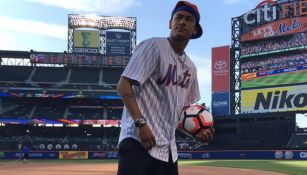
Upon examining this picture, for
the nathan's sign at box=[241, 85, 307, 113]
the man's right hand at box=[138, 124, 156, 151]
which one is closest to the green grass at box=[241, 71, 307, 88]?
the nathan's sign at box=[241, 85, 307, 113]

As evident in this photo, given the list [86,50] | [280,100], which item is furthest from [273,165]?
[86,50]

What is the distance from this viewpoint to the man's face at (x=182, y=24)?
362 cm

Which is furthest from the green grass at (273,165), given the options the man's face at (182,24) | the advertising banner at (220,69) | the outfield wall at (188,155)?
the man's face at (182,24)

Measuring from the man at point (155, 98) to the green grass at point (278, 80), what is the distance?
41.4m

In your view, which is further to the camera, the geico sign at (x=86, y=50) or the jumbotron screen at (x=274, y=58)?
the geico sign at (x=86, y=50)

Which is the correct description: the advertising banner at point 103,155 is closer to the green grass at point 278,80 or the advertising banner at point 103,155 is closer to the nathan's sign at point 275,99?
the nathan's sign at point 275,99

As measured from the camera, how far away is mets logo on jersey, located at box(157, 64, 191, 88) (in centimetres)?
358

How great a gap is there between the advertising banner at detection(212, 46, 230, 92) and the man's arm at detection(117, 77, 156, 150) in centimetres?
4666

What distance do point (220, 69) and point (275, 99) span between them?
7.77 m

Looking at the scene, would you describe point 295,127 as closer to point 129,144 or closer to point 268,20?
point 268,20

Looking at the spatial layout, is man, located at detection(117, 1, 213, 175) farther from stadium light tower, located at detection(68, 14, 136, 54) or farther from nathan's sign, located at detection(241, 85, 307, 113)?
stadium light tower, located at detection(68, 14, 136, 54)

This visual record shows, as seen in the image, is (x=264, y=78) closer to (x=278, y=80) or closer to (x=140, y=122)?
(x=278, y=80)

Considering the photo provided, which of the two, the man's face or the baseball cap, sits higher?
the baseball cap

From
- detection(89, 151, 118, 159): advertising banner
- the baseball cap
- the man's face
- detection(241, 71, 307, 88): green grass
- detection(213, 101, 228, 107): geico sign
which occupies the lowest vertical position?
detection(89, 151, 118, 159): advertising banner
